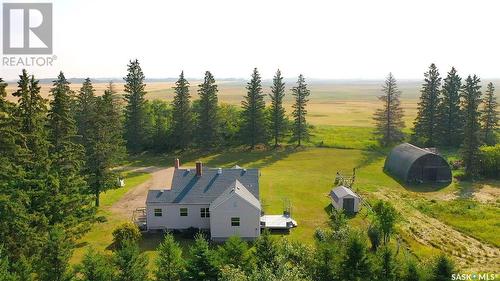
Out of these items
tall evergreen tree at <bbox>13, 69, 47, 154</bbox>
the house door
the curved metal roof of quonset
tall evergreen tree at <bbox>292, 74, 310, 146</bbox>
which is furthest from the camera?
tall evergreen tree at <bbox>292, 74, 310, 146</bbox>

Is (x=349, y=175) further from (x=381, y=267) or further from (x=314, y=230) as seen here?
(x=381, y=267)

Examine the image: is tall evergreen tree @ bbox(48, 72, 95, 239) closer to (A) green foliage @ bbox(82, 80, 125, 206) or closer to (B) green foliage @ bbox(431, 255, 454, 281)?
(A) green foliage @ bbox(82, 80, 125, 206)

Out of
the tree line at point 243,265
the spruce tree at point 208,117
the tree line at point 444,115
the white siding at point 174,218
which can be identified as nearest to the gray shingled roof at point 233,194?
the white siding at point 174,218

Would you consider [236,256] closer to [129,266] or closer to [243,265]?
[243,265]

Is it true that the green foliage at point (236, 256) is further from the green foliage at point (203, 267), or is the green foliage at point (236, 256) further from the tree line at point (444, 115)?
the tree line at point (444, 115)

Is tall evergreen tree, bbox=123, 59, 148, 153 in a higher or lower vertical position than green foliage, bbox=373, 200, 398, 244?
higher

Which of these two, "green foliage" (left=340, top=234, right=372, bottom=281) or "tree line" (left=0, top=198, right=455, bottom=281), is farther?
"green foliage" (left=340, top=234, right=372, bottom=281)

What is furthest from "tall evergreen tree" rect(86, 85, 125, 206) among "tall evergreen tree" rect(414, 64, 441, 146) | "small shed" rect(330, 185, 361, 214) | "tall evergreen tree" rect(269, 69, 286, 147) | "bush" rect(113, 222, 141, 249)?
"tall evergreen tree" rect(414, 64, 441, 146)
